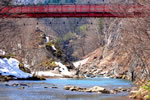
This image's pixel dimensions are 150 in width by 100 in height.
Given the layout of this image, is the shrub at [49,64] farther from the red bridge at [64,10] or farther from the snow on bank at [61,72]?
the red bridge at [64,10]

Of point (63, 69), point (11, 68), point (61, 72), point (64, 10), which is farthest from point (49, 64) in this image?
point (64, 10)

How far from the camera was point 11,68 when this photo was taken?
54.2 m

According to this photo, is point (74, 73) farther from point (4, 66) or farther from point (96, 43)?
point (96, 43)

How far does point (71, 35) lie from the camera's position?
145m

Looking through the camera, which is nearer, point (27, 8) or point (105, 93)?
point (105, 93)

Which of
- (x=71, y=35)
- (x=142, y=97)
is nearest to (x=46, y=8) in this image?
(x=142, y=97)

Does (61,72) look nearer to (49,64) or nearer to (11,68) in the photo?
(49,64)

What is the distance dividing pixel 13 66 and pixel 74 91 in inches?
754

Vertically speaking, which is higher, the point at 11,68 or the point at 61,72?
the point at 11,68

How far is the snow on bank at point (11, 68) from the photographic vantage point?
52.6 metres

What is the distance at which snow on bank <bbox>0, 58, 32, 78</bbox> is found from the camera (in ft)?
173

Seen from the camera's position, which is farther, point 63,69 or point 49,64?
point 49,64

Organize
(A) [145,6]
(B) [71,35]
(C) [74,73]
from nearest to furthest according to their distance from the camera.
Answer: (A) [145,6], (C) [74,73], (B) [71,35]

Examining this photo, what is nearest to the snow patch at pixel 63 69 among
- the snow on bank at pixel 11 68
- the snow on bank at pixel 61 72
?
the snow on bank at pixel 61 72
